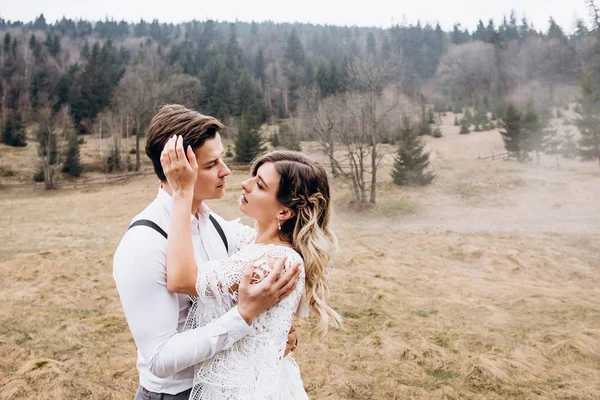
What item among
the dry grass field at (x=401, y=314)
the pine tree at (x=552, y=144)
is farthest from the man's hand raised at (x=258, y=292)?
the pine tree at (x=552, y=144)

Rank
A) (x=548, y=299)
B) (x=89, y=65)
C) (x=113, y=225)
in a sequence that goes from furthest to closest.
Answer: (x=89, y=65) < (x=113, y=225) < (x=548, y=299)

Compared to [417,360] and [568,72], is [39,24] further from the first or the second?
[417,360]

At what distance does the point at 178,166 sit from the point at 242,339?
0.76 metres

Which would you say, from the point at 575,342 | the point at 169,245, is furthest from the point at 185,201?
the point at 575,342

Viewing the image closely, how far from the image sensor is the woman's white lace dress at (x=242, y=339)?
5.30 feet

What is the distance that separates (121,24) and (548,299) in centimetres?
13962

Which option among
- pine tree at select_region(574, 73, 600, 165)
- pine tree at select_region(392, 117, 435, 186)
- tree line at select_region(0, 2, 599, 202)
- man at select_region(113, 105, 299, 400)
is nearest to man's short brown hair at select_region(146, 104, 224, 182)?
man at select_region(113, 105, 299, 400)

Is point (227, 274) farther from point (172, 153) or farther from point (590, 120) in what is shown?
point (590, 120)

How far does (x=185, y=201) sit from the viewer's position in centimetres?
160

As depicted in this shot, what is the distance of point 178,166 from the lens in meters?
1.56

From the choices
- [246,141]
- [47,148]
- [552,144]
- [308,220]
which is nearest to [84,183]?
[47,148]

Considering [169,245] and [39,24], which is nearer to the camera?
[169,245]

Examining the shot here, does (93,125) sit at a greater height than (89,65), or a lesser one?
lesser

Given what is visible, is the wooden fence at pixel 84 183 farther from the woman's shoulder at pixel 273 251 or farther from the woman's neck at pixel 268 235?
the woman's shoulder at pixel 273 251
